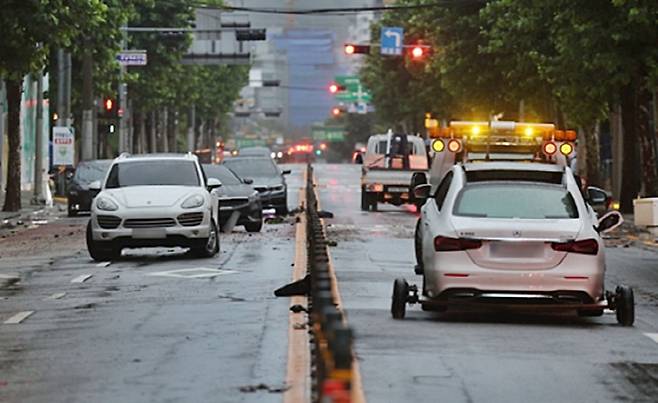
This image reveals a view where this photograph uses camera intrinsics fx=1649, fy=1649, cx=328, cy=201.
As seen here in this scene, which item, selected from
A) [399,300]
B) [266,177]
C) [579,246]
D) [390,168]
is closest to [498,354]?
[579,246]

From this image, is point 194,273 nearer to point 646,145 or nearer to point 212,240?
point 212,240

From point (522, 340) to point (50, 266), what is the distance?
11.7 m

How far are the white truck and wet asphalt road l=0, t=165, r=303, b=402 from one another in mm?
21836

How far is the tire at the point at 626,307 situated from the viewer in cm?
1551

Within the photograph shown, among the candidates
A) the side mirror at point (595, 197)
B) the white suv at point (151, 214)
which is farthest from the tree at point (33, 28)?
the side mirror at point (595, 197)

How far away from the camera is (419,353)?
13172 mm

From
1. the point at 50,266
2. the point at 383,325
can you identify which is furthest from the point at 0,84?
the point at 383,325

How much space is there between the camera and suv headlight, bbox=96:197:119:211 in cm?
2475

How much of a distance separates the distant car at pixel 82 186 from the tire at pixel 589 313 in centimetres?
2864

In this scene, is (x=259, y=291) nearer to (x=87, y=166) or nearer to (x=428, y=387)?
(x=428, y=387)

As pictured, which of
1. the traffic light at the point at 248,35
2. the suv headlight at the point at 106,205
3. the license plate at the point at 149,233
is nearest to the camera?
the license plate at the point at 149,233

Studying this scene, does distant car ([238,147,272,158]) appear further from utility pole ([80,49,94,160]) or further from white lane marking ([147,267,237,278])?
white lane marking ([147,267,237,278])

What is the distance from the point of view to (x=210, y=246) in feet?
82.9

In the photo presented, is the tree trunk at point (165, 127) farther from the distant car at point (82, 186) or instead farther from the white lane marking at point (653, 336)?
the white lane marking at point (653, 336)
